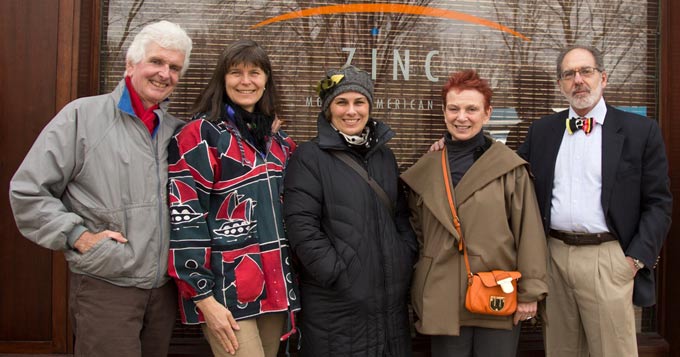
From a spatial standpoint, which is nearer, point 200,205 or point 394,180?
point 200,205

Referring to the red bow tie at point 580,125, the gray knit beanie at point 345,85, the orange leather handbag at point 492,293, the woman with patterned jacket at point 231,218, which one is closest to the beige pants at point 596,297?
the orange leather handbag at point 492,293

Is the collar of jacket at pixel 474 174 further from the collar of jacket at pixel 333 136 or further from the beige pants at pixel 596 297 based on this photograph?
the beige pants at pixel 596 297

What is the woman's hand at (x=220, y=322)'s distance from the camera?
2.38 m

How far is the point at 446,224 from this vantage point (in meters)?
2.65

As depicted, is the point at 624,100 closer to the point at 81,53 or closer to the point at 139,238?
the point at 139,238

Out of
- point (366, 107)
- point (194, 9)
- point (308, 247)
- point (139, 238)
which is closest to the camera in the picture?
point (139, 238)

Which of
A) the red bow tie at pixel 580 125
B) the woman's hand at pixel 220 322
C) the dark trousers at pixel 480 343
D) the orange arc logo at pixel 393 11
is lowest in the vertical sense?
the dark trousers at pixel 480 343

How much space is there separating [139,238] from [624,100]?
11.5ft

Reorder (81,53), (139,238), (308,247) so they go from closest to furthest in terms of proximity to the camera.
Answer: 1. (139,238)
2. (308,247)
3. (81,53)

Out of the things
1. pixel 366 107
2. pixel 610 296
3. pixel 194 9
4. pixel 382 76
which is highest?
pixel 194 9

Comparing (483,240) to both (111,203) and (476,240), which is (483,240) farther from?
(111,203)

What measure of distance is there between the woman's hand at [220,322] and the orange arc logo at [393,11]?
7.12 feet

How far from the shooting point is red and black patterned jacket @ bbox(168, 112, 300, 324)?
236 centimetres

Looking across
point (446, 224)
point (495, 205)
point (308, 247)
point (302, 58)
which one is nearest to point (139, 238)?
point (308, 247)
